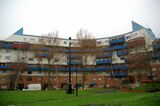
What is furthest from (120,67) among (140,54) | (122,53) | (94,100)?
(94,100)

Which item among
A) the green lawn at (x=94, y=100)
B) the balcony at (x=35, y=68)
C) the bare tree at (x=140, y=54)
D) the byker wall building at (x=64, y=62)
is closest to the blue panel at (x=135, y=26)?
the byker wall building at (x=64, y=62)

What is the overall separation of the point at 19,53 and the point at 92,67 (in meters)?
27.6

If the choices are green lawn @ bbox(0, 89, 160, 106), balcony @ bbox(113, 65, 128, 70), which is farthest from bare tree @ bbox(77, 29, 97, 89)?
green lawn @ bbox(0, 89, 160, 106)

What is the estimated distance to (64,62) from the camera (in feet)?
233

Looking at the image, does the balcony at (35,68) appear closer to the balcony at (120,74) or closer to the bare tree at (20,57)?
the bare tree at (20,57)

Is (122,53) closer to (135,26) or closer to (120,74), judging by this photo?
(120,74)

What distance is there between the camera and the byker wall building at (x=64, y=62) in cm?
5853

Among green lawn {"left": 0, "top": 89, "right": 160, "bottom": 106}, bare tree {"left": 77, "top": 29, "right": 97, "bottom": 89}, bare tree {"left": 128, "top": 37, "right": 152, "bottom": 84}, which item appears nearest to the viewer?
green lawn {"left": 0, "top": 89, "right": 160, "bottom": 106}

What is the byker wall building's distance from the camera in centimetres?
5853

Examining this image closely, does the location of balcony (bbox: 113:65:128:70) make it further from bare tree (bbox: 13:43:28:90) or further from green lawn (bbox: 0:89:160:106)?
green lawn (bbox: 0:89:160:106)

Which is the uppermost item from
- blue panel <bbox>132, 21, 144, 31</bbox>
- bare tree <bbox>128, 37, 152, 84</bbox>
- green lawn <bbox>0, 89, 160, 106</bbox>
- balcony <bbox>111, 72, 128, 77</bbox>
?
blue panel <bbox>132, 21, 144, 31</bbox>

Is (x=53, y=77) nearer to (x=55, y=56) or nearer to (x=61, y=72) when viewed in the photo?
(x=61, y=72)

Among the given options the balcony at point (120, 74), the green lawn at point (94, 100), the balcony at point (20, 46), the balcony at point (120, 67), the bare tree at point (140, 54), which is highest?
the balcony at point (20, 46)

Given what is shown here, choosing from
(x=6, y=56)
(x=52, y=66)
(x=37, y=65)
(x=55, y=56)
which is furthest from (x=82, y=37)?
(x=6, y=56)
